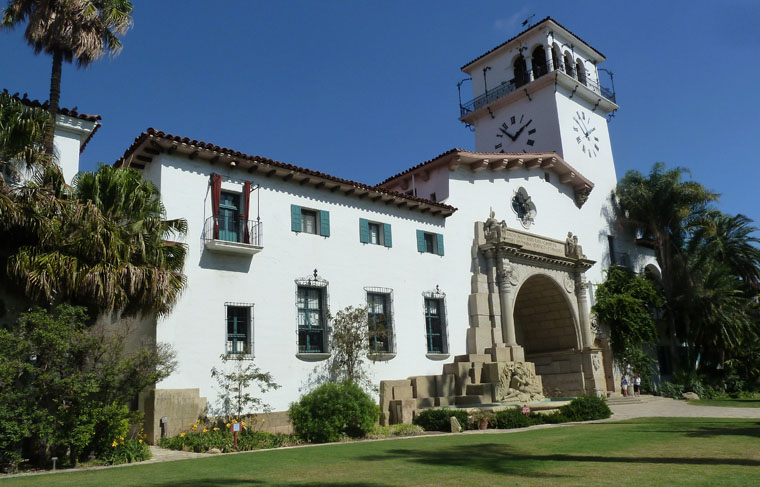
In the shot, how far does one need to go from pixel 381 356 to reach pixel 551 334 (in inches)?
542

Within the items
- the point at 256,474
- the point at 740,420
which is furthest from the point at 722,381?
the point at 256,474

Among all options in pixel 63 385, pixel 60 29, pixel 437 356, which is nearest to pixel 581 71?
pixel 437 356

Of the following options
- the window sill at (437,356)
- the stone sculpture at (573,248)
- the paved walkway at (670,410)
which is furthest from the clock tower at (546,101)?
the window sill at (437,356)

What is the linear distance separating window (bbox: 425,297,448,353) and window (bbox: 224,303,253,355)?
797cm

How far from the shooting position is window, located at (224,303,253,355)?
19359mm

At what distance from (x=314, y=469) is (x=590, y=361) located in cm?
2335

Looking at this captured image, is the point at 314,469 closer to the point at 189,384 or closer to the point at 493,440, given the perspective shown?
the point at 493,440

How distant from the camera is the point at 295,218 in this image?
71.8ft

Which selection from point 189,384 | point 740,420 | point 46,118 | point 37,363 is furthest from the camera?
point 740,420

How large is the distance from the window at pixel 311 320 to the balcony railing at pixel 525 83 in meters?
23.0

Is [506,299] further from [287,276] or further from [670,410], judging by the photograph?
[287,276]

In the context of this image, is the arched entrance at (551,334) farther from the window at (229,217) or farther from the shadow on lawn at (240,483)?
the shadow on lawn at (240,483)

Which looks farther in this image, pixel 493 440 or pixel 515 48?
pixel 515 48

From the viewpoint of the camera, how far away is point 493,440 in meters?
15.9
